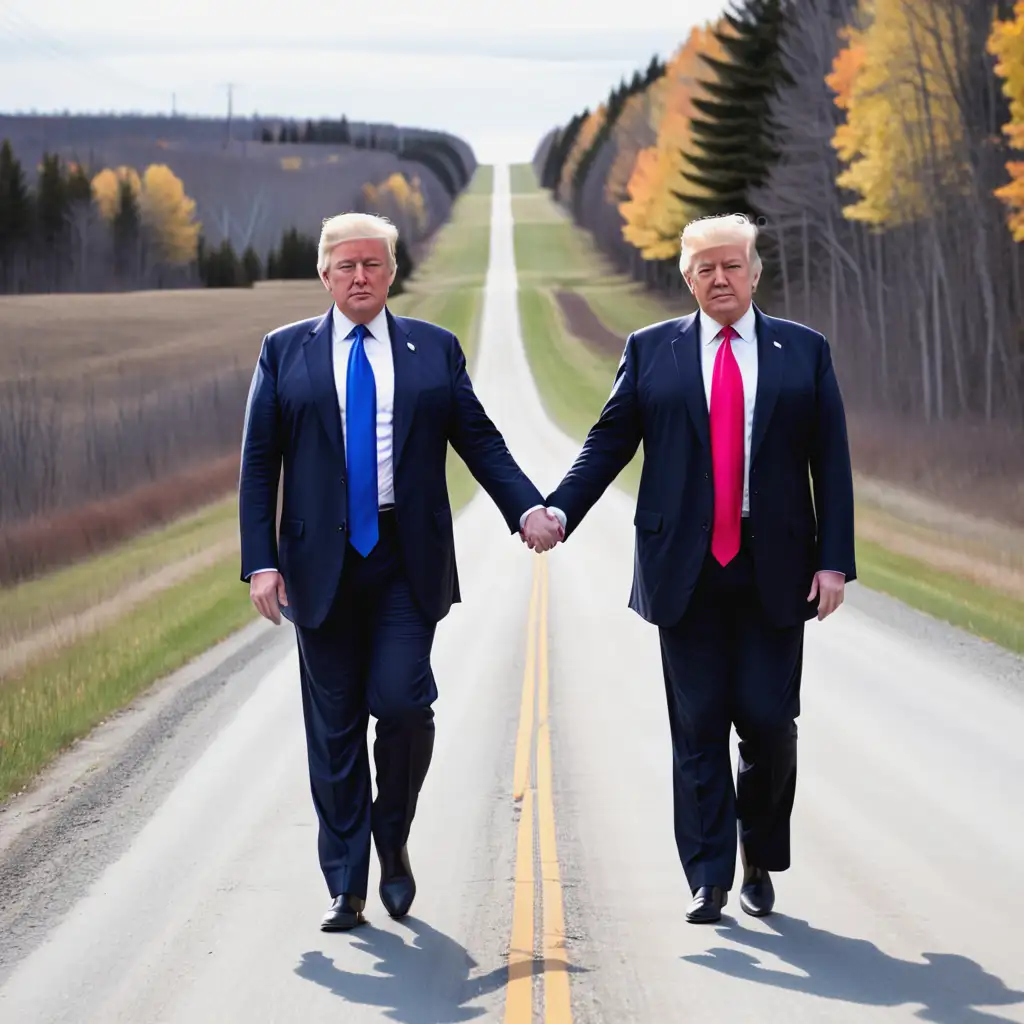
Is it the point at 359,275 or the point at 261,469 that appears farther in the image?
the point at 261,469

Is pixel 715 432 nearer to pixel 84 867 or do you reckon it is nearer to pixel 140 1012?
pixel 140 1012

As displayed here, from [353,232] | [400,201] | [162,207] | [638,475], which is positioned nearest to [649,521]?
[353,232]

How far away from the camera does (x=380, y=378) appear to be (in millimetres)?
6410

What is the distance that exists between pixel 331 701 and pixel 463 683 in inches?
236

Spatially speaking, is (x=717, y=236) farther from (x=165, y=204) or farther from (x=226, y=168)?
(x=226, y=168)

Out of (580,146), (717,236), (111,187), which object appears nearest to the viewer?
(717,236)

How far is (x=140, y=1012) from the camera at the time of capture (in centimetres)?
551

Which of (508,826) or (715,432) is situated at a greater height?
(715,432)

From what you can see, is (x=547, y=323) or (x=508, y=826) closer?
(x=508, y=826)

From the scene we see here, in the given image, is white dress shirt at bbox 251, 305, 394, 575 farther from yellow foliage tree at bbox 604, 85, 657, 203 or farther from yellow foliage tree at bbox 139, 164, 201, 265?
yellow foliage tree at bbox 139, 164, 201, 265

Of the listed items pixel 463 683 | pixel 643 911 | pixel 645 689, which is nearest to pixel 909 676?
pixel 645 689

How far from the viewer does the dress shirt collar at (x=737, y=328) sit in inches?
250

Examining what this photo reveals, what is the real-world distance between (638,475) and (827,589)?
84.7ft

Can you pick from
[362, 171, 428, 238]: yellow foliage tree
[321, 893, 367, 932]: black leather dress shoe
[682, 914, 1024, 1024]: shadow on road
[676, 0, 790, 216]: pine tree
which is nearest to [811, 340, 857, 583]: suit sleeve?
[682, 914, 1024, 1024]: shadow on road
